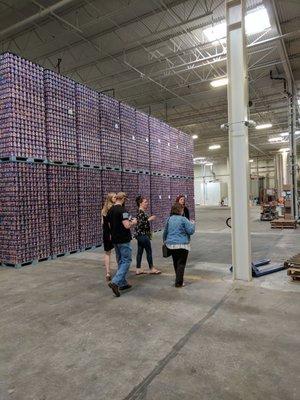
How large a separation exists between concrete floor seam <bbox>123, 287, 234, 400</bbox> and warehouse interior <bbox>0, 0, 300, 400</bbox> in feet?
0.05

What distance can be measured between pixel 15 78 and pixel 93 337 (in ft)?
20.9

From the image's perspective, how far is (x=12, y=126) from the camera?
7.27m

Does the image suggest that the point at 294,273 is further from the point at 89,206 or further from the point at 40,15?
the point at 40,15

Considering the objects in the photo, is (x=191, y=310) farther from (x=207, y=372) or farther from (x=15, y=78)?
(x=15, y=78)

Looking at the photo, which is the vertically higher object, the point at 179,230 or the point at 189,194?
the point at 189,194

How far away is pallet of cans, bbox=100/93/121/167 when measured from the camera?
10.2 metres

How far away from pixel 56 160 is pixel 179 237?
4611 millimetres

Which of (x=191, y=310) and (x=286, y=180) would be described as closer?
(x=191, y=310)

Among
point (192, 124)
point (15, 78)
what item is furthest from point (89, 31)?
point (192, 124)

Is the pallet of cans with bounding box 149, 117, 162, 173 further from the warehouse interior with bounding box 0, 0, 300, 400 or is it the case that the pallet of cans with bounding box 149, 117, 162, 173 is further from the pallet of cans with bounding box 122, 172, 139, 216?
the pallet of cans with bounding box 122, 172, 139, 216

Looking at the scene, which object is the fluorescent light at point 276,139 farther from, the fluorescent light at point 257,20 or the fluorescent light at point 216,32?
the fluorescent light at point 216,32

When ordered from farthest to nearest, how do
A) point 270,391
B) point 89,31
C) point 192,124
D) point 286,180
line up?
point 286,180 → point 192,124 → point 89,31 → point 270,391

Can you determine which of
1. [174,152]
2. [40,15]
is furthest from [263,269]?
[174,152]

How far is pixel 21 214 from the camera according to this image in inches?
292
